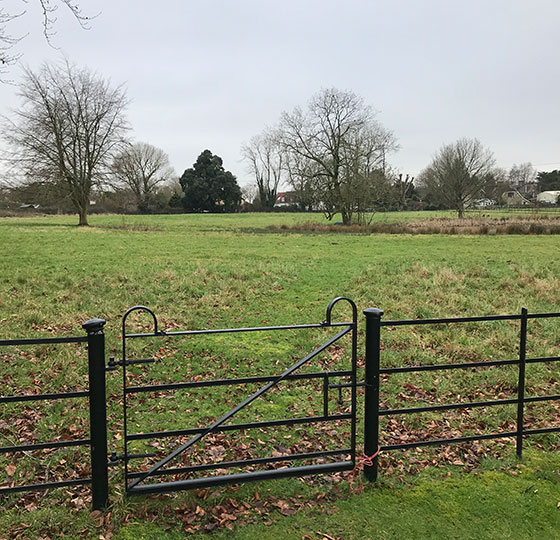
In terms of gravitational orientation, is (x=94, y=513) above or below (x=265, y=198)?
below

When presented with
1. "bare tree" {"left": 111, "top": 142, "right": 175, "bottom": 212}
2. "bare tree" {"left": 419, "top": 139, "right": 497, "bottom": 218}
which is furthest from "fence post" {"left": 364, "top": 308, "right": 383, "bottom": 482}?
"bare tree" {"left": 111, "top": 142, "right": 175, "bottom": 212}

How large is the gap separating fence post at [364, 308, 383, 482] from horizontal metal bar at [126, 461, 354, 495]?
22 cm

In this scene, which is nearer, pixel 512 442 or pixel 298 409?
pixel 512 442

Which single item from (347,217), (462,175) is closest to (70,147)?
(347,217)

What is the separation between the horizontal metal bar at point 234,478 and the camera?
3.42 metres

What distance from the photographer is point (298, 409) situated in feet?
19.2

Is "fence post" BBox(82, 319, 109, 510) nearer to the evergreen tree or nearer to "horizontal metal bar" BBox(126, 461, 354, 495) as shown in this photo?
"horizontal metal bar" BBox(126, 461, 354, 495)

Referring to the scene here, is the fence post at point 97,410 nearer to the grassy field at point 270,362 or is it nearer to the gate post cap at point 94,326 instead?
the gate post cap at point 94,326

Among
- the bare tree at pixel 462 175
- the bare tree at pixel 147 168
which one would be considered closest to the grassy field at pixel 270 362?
the bare tree at pixel 462 175

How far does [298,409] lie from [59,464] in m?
2.72

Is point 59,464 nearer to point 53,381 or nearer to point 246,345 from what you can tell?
point 53,381

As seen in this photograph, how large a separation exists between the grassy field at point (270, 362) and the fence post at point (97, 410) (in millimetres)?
193

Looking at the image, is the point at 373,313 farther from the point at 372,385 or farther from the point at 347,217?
the point at 347,217

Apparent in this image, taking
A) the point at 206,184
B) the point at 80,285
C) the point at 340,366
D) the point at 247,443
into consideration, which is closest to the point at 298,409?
the point at 247,443
